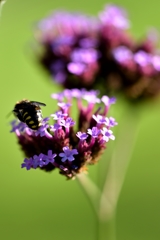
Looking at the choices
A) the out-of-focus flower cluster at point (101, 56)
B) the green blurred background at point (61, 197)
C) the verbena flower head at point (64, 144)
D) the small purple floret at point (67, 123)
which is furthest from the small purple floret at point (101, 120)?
the green blurred background at point (61, 197)

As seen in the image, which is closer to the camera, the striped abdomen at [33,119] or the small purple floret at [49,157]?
the small purple floret at [49,157]

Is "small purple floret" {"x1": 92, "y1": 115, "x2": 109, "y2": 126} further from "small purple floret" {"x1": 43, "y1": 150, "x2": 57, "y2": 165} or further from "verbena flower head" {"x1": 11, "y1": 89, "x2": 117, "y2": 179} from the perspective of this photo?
"small purple floret" {"x1": 43, "y1": 150, "x2": 57, "y2": 165}


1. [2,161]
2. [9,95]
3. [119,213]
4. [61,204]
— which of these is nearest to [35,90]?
[9,95]

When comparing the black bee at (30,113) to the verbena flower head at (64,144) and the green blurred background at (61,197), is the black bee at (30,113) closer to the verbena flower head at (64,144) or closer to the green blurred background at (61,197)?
the verbena flower head at (64,144)

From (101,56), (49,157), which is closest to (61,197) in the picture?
(101,56)

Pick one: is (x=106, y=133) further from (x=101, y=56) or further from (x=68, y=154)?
(x=101, y=56)

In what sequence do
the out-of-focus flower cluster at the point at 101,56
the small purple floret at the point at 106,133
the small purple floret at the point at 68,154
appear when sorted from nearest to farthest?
the small purple floret at the point at 68,154 < the small purple floret at the point at 106,133 < the out-of-focus flower cluster at the point at 101,56

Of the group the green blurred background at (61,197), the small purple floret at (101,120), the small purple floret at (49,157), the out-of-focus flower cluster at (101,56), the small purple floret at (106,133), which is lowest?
the small purple floret at (49,157)
